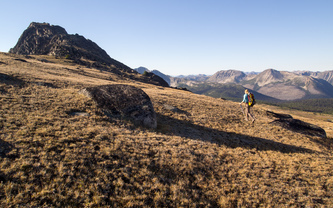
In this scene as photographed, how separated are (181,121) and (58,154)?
1747 cm

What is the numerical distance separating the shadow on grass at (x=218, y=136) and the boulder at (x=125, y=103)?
234 centimetres

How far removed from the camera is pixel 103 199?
8.29 meters

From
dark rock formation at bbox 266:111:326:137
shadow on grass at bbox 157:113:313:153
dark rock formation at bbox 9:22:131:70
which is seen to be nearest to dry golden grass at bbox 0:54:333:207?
shadow on grass at bbox 157:113:313:153

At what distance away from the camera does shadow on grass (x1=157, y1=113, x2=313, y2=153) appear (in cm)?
2006

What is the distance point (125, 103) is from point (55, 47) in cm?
16017

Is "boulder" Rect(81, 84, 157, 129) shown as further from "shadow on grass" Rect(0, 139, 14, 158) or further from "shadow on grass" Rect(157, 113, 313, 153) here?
"shadow on grass" Rect(0, 139, 14, 158)

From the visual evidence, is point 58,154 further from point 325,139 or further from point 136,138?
point 325,139

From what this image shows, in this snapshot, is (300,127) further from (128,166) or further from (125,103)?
(128,166)

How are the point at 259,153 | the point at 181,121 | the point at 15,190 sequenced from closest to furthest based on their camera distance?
the point at 15,190 → the point at 259,153 → the point at 181,121

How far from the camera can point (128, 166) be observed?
10898 mm

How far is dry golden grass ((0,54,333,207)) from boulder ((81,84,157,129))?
1.30m

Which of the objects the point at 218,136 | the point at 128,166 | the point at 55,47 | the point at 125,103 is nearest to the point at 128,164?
the point at 128,166

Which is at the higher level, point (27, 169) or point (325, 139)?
point (325, 139)

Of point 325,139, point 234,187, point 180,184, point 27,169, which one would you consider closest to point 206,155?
point 234,187
